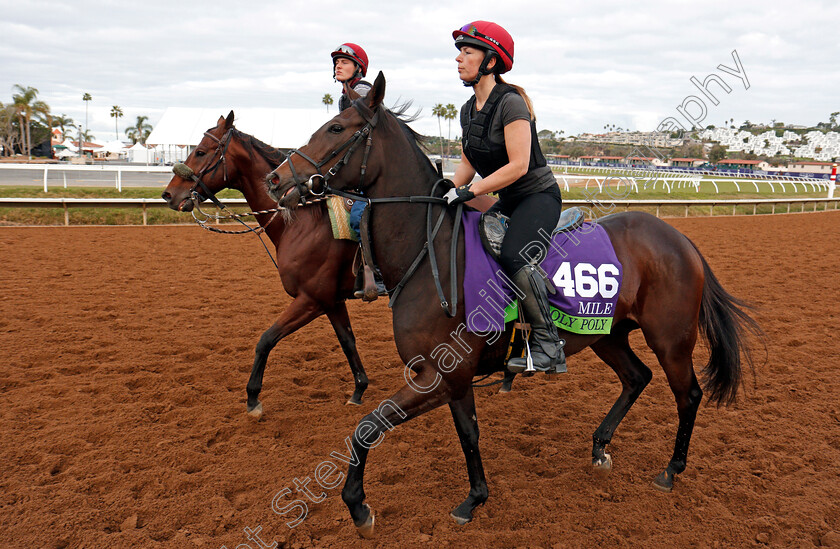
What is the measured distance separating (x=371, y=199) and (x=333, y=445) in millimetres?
2279

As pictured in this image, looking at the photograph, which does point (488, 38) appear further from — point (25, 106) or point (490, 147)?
point (25, 106)

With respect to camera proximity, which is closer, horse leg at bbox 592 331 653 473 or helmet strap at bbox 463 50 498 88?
helmet strap at bbox 463 50 498 88

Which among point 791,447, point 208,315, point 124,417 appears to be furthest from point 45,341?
point 791,447

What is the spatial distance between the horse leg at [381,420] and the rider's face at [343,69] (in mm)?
3562

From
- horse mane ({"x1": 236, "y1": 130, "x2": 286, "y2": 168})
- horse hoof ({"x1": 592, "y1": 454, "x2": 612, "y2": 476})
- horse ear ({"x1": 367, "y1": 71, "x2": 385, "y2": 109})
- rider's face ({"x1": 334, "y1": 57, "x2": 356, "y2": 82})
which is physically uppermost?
rider's face ({"x1": 334, "y1": 57, "x2": 356, "y2": 82})

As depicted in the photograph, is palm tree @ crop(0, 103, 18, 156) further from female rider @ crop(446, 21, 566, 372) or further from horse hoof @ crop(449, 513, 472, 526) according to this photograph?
horse hoof @ crop(449, 513, 472, 526)

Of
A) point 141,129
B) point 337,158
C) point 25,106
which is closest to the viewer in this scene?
point 337,158

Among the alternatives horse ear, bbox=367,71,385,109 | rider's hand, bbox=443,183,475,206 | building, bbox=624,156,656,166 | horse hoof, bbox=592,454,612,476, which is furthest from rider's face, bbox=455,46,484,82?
building, bbox=624,156,656,166

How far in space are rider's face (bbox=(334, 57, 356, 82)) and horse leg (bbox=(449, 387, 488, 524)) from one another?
11.8 feet

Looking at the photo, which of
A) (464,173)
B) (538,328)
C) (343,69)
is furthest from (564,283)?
(343,69)

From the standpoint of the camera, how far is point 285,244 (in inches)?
206

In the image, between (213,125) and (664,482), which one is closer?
(664,482)

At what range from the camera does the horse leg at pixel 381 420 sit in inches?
127

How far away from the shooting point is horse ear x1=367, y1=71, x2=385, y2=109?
3.07m
